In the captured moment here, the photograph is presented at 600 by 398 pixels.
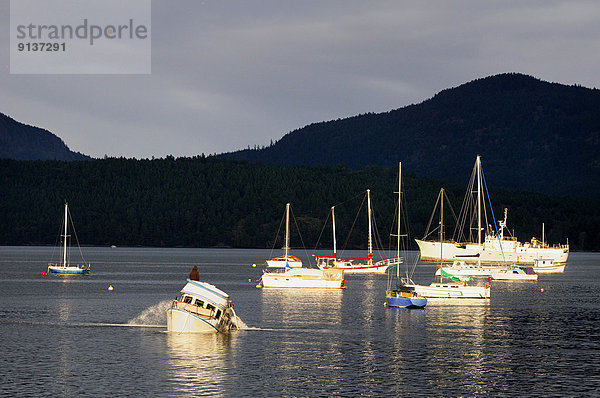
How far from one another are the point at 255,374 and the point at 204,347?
35.5 ft

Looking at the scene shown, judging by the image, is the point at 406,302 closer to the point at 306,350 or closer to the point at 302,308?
the point at 302,308

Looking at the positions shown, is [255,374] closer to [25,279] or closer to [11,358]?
[11,358]

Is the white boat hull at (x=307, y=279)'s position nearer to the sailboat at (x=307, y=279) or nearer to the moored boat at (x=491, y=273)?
the sailboat at (x=307, y=279)

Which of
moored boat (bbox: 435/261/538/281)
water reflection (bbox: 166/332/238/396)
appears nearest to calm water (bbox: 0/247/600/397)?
water reflection (bbox: 166/332/238/396)

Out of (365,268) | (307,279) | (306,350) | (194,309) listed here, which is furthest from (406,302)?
(365,268)

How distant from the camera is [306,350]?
225 ft

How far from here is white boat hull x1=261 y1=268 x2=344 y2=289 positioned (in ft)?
435

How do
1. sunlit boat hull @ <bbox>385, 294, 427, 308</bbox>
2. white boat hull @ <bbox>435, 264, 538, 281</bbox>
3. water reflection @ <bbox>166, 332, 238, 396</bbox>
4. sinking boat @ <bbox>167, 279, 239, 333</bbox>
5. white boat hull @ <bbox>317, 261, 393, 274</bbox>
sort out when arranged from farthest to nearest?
white boat hull @ <bbox>317, 261, 393, 274</bbox> < white boat hull @ <bbox>435, 264, 538, 281</bbox> < sunlit boat hull @ <bbox>385, 294, 427, 308</bbox> < sinking boat @ <bbox>167, 279, 239, 333</bbox> < water reflection @ <bbox>166, 332, 238, 396</bbox>

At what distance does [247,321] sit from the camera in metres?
88.6

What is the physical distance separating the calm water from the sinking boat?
1622mm

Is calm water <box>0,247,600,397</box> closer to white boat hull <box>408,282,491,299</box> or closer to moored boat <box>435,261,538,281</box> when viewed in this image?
white boat hull <box>408,282,491,299</box>

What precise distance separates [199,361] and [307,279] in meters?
71.8

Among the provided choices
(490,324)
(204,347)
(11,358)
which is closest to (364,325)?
(490,324)

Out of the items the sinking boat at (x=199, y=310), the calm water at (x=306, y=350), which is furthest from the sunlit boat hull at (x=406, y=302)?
the sinking boat at (x=199, y=310)
